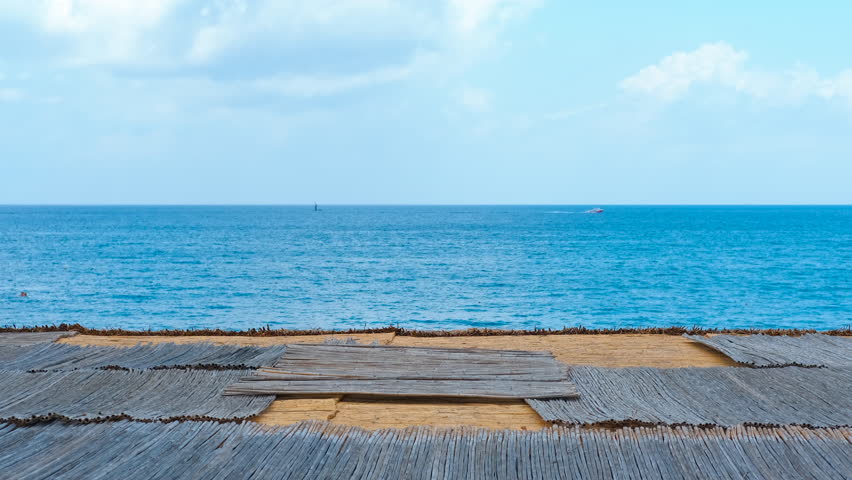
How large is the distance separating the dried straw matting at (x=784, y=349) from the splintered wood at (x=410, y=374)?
304 centimetres

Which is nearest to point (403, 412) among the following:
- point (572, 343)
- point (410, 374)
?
point (410, 374)

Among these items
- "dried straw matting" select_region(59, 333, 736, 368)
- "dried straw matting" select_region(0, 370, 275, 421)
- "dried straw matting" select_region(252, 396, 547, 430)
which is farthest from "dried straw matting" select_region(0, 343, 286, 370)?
"dried straw matting" select_region(252, 396, 547, 430)

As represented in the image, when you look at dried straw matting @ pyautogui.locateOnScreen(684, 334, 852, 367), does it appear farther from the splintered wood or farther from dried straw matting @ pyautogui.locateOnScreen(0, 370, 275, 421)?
dried straw matting @ pyautogui.locateOnScreen(0, 370, 275, 421)

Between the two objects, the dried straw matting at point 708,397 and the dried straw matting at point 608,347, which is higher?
the dried straw matting at point 708,397

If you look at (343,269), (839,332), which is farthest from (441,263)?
(839,332)

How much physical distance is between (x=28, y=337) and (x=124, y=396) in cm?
432

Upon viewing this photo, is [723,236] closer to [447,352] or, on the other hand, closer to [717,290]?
[717,290]

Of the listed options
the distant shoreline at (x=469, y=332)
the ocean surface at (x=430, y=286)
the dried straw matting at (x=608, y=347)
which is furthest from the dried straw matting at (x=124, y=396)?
the ocean surface at (x=430, y=286)

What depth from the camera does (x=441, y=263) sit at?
41375 millimetres

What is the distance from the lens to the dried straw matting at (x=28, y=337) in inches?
401

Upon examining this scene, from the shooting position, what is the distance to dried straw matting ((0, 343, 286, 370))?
8.79 meters

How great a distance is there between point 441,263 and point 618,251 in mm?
17935

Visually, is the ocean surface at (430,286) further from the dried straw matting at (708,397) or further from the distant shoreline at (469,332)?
the dried straw matting at (708,397)

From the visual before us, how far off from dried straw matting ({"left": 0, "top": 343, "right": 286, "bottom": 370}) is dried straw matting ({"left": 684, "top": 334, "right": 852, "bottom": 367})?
713 centimetres
